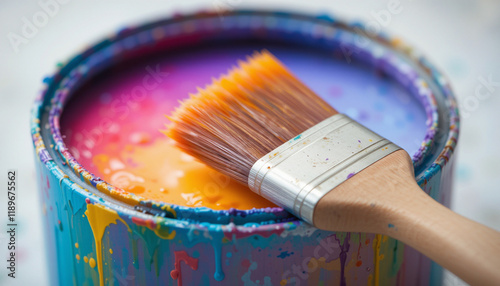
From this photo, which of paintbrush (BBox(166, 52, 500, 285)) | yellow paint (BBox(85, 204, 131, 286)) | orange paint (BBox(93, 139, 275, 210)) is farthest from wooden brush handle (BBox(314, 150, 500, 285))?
yellow paint (BBox(85, 204, 131, 286))

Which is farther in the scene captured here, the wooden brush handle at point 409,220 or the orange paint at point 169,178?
the orange paint at point 169,178

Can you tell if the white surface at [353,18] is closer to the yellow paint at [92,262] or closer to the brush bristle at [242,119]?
the brush bristle at [242,119]

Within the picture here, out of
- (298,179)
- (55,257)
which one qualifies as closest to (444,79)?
(298,179)

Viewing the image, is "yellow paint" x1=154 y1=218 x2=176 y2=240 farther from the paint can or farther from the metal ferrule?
the metal ferrule

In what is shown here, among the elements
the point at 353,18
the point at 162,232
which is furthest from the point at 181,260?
the point at 353,18

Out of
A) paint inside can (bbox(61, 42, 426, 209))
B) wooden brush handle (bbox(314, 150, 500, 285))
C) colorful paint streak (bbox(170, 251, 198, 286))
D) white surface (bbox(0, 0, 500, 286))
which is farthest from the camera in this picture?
white surface (bbox(0, 0, 500, 286))

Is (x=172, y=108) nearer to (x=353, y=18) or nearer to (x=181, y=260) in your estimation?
(x=181, y=260)

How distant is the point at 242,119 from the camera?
0.95 meters

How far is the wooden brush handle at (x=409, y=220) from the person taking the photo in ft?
2.41

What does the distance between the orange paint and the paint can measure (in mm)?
67

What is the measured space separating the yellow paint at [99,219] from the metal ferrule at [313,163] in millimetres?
170

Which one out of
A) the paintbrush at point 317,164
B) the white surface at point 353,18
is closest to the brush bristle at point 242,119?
the paintbrush at point 317,164

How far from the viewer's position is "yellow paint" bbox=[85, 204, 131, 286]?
0.84 m

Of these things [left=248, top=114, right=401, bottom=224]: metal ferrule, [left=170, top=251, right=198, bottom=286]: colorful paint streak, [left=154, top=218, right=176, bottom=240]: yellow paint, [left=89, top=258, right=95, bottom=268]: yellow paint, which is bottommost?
[left=170, top=251, right=198, bottom=286]: colorful paint streak
